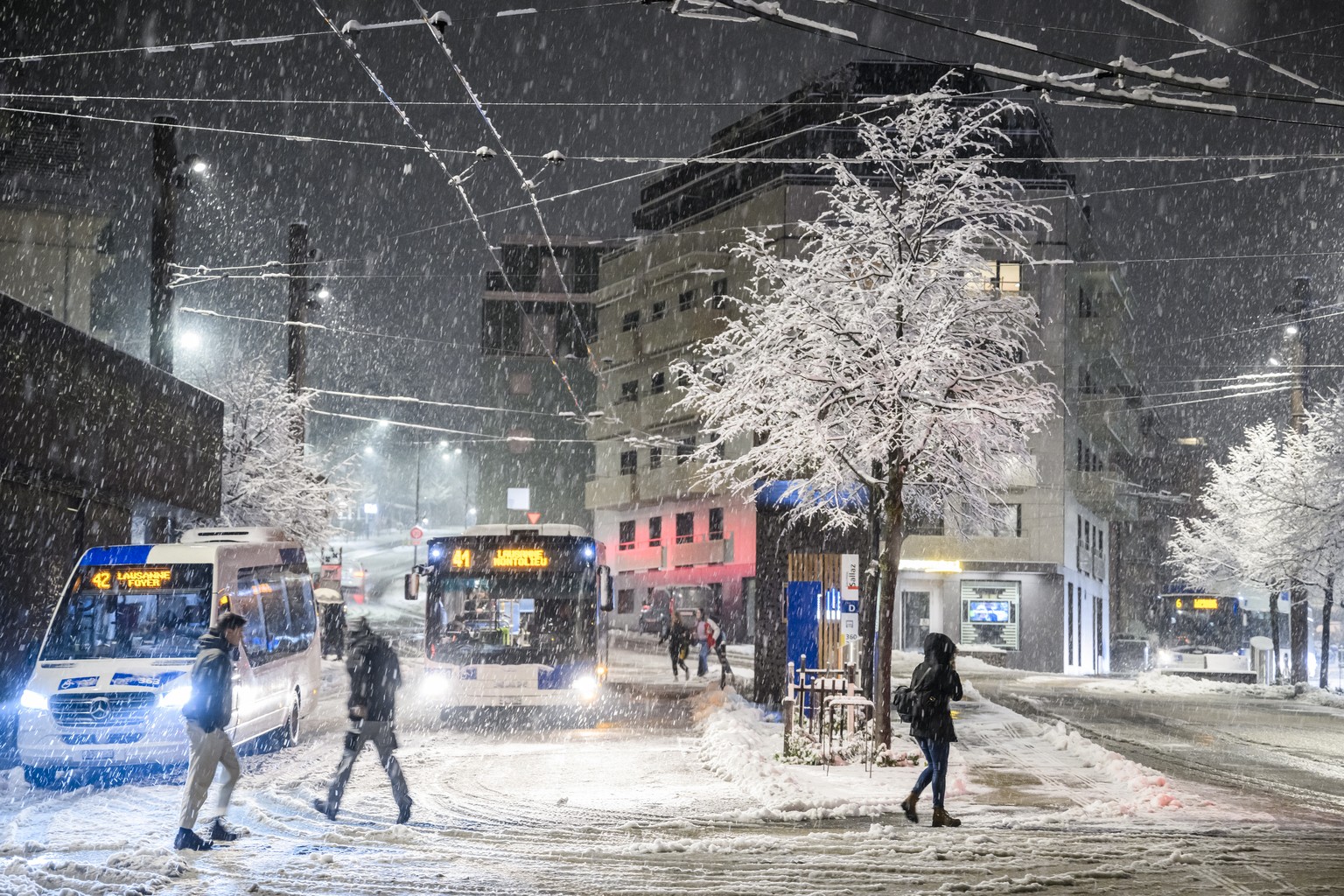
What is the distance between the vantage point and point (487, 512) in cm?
8662

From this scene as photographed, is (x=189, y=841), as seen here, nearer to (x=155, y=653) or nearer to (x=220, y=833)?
(x=220, y=833)

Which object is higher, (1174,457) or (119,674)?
(1174,457)

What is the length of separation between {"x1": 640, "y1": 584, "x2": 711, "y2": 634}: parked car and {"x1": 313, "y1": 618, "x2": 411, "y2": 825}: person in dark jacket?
148ft

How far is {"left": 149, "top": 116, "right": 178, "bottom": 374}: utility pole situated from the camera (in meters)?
26.0

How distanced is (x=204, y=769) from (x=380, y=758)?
1.57 m

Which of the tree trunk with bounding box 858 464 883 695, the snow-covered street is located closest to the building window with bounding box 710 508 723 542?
the tree trunk with bounding box 858 464 883 695

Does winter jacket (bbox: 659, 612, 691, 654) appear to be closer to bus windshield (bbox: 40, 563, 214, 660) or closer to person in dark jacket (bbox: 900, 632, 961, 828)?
bus windshield (bbox: 40, 563, 214, 660)

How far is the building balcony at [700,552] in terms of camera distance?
5847 centimetres

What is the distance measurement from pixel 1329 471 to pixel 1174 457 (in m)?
63.3

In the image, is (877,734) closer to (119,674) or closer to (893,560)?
(893,560)

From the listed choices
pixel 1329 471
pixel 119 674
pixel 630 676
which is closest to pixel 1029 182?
pixel 1329 471

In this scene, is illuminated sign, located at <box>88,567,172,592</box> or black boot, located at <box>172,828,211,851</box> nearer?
black boot, located at <box>172,828,211,851</box>

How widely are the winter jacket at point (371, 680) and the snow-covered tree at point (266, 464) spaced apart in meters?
27.9

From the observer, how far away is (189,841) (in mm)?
10055
